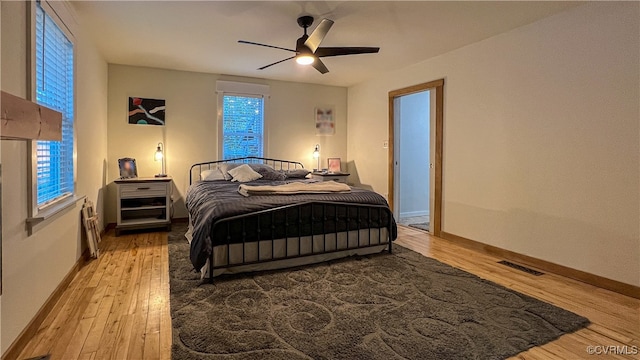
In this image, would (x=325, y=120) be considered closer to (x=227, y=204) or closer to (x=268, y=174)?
(x=268, y=174)

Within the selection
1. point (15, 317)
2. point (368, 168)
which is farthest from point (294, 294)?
point (368, 168)

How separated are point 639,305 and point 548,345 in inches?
45.8

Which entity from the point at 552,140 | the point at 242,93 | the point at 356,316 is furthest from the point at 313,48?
the point at 242,93

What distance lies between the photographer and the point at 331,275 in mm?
2848

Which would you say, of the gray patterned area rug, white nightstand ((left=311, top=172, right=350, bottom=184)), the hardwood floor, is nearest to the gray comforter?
the gray patterned area rug

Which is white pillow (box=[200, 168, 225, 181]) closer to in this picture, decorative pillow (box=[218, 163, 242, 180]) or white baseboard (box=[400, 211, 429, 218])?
decorative pillow (box=[218, 163, 242, 180])

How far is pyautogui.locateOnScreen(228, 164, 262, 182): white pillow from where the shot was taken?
4.51 m

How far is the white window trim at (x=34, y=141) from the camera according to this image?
1928 millimetres

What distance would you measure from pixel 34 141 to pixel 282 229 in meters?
1.83

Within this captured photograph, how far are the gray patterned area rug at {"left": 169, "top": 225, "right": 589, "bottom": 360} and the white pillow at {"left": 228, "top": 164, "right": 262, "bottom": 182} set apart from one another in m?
1.70

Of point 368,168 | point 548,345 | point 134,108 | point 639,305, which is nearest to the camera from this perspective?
point 548,345

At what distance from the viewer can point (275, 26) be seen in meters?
3.26

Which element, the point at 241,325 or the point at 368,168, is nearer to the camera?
the point at 241,325

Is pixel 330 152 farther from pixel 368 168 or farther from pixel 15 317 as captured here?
pixel 15 317
